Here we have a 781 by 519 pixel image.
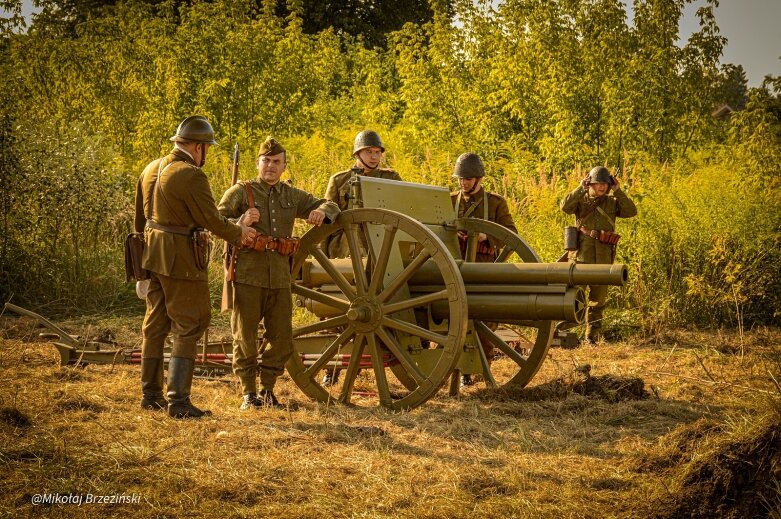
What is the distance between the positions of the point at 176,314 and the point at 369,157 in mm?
2536

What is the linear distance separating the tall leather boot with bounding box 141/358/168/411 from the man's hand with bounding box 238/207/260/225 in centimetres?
109

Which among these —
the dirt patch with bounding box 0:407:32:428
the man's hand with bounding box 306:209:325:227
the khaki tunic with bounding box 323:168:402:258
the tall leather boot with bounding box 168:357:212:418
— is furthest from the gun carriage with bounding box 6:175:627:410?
the dirt patch with bounding box 0:407:32:428

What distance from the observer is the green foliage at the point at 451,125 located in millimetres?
11422

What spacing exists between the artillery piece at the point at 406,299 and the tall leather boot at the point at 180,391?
0.89 meters

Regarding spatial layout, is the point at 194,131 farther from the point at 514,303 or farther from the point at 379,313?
the point at 514,303

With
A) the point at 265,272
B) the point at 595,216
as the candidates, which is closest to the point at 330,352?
the point at 265,272

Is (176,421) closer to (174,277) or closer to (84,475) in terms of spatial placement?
(174,277)

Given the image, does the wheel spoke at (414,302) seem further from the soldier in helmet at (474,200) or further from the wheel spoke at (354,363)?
the soldier in helmet at (474,200)

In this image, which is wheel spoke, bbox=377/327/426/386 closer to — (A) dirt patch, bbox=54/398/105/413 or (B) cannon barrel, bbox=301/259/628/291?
(B) cannon barrel, bbox=301/259/628/291

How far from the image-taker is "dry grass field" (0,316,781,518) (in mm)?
4250

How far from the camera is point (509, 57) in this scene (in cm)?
1614

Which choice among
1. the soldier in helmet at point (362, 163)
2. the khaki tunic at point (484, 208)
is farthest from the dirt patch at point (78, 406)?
the khaki tunic at point (484, 208)

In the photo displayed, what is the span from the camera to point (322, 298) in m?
6.86

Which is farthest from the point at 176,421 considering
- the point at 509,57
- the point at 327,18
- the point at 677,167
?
the point at 327,18
